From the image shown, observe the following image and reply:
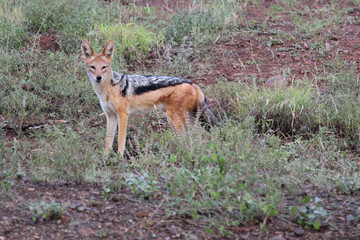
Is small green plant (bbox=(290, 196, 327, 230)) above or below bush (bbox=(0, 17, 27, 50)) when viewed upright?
below

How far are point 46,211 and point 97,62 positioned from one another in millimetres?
3506

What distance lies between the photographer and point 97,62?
287 inches

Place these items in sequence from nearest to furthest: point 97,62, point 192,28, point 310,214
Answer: point 310,214 → point 97,62 → point 192,28

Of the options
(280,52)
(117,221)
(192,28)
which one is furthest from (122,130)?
(280,52)

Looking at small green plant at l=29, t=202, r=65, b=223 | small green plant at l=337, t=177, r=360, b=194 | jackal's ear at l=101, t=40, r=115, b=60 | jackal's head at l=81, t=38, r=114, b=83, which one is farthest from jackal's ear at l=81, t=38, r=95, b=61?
small green plant at l=337, t=177, r=360, b=194

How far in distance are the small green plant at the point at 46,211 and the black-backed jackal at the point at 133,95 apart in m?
2.97

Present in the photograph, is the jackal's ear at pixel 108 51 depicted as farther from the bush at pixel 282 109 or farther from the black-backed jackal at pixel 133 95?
the bush at pixel 282 109

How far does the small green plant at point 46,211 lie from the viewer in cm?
412

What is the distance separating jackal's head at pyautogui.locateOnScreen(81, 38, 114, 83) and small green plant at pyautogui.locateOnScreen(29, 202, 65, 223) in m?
3.17

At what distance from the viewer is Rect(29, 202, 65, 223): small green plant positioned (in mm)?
4121

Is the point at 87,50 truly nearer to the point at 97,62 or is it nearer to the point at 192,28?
the point at 97,62

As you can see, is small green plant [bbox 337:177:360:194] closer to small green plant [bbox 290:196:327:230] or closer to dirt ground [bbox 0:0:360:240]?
dirt ground [bbox 0:0:360:240]

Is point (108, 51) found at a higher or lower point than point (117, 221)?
higher

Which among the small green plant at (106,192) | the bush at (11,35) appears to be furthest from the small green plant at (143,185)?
the bush at (11,35)
